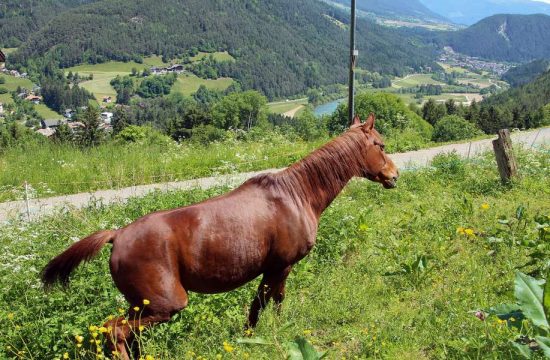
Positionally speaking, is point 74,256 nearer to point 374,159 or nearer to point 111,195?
point 374,159

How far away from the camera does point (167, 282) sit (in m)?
4.05

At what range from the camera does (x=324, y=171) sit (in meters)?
4.99

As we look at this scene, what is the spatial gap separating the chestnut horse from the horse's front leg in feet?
0.04

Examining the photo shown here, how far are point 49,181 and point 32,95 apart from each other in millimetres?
187774

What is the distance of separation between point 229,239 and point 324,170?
1.29 metres

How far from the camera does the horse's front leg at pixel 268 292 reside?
15.8 feet

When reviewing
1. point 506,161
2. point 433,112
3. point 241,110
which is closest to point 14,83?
point 241,110

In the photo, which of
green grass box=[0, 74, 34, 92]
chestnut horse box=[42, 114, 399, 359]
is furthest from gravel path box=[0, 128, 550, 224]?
green grass box=[0, 74, 34, 92]

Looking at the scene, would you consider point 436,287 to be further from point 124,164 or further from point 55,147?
point 55,147

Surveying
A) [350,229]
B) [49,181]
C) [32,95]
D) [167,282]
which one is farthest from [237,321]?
[32,95]

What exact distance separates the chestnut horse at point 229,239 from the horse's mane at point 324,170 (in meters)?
0.01

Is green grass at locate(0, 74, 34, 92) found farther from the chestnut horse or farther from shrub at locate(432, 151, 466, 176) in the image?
the chestnut horse

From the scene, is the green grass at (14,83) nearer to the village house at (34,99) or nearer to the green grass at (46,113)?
the village house at (34,99)

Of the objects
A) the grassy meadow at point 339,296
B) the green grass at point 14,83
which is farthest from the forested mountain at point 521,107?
the green grass at point 14,83
